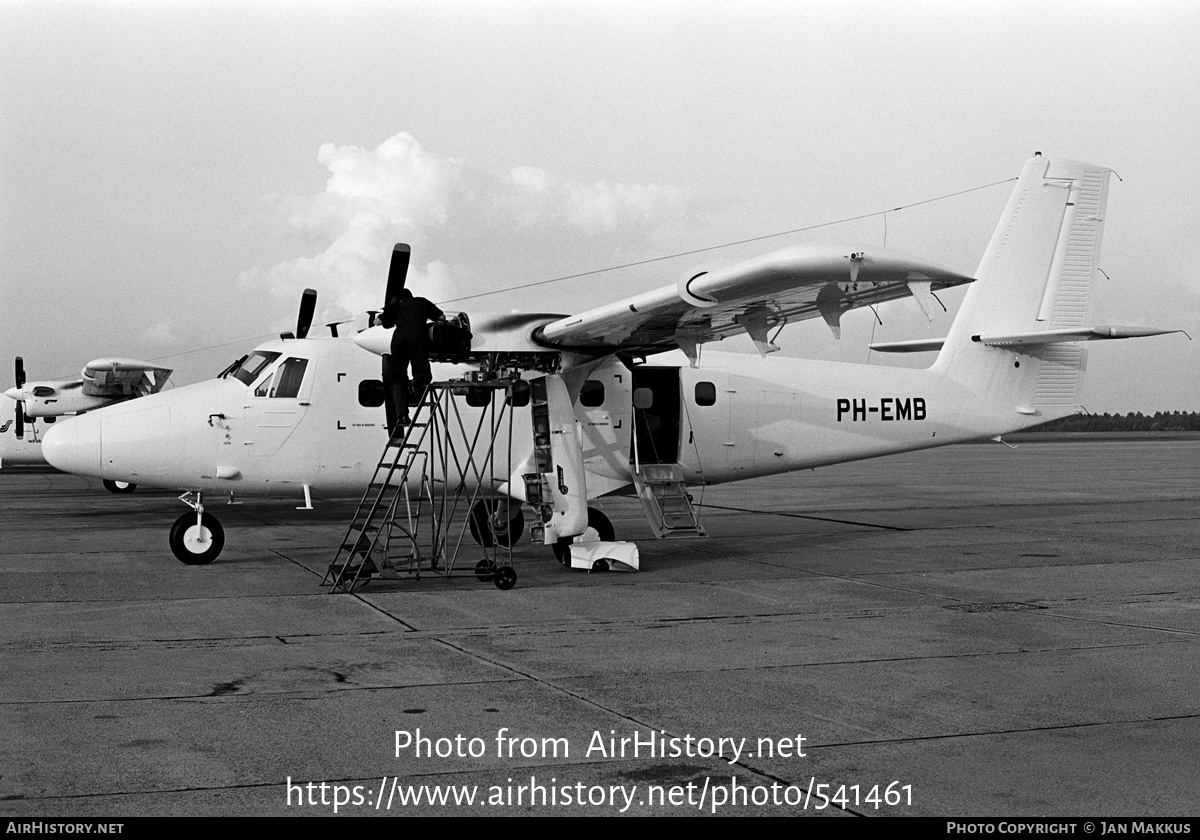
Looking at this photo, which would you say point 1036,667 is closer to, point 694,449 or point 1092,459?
point 694,449

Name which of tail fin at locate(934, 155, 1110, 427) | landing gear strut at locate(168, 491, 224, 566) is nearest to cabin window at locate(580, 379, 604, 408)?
landing gear strut at locate(168, 491, 224, 566)

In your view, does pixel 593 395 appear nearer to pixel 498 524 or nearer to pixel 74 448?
pixel 498 524

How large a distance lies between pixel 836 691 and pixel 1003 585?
17.8 feet

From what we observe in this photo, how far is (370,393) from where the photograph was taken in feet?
50.1

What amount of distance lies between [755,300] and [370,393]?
588cm

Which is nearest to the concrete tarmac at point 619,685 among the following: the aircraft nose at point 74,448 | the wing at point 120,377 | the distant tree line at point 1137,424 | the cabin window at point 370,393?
the aircraft nose at point 74,448

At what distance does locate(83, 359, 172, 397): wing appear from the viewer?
98.9 feet

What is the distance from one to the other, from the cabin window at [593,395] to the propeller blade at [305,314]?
4428 millimetres

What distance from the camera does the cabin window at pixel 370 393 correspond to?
599 inches

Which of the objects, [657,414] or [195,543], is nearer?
[195,543]

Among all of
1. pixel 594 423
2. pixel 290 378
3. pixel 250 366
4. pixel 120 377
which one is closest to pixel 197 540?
pixel 290 378

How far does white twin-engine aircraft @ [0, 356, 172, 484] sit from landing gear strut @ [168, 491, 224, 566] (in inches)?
684

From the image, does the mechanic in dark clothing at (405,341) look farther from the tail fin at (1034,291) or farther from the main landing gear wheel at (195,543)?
the tail fin at (1034,291)
